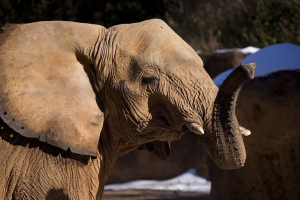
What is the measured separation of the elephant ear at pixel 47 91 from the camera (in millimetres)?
3312

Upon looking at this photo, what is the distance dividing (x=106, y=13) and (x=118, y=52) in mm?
10641

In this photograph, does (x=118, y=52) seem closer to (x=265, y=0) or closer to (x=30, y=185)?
(x=30, y=185)

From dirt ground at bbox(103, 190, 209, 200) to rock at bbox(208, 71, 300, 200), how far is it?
2105 mm

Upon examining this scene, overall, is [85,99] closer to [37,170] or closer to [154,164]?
[37,170]

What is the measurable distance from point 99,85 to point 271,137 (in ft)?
9.15

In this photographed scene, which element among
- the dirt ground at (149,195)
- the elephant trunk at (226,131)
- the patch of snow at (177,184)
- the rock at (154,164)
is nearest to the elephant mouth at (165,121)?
the elephant trunk at (226,131)

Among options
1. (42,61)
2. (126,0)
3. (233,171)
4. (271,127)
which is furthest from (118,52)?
(126,0)

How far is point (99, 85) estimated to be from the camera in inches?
138

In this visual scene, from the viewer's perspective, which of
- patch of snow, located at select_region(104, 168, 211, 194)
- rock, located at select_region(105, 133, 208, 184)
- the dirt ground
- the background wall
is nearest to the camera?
the dirt ground

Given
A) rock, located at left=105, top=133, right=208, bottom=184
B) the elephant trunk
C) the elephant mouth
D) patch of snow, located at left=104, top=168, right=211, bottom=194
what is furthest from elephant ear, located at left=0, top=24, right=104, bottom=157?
rock, located at left=105, top=133, right=208, bottom=184

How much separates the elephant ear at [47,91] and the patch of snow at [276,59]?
9.11 feet

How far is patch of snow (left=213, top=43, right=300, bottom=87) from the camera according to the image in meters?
5.84

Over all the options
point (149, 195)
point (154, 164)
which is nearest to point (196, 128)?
point (149, 195)

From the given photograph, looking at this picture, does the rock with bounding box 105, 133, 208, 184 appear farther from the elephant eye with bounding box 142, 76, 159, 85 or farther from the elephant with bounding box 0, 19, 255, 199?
the elephant eye with bounding box 142, 76, 159, 85
